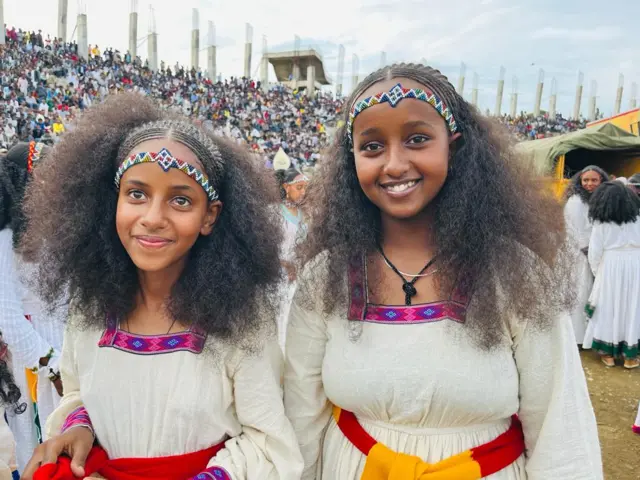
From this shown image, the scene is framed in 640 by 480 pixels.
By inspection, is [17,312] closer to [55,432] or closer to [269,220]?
[55,432]

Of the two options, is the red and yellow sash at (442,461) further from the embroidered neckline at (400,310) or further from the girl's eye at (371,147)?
the girl's eye at (371,147)

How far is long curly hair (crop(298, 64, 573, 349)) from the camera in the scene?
4.57 feet

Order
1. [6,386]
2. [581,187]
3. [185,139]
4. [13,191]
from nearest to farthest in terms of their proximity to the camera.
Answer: [185,139] → [6,386] → [13,191] → [581,187]

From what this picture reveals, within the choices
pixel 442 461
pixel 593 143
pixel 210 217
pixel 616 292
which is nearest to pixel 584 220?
pixel 616 292

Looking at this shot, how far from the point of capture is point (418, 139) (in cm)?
142

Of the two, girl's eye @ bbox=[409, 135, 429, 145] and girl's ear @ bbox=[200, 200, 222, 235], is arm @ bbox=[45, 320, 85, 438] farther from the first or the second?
girl's eye @ bbox=[409, 135, 429, 145]

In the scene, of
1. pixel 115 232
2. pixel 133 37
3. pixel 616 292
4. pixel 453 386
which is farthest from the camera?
pixel 133 37

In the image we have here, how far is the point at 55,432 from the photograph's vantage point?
1.66 meters

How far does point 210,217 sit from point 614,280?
5.70 meters

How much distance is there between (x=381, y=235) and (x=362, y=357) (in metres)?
0.42

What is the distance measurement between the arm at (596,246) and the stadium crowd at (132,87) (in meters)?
11.1

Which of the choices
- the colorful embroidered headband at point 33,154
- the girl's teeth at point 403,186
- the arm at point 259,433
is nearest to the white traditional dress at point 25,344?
the colorful embroidered headband at point 33,154

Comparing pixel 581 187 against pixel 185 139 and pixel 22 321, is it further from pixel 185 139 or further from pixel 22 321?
pixel 22 321

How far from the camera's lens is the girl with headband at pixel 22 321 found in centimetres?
237
